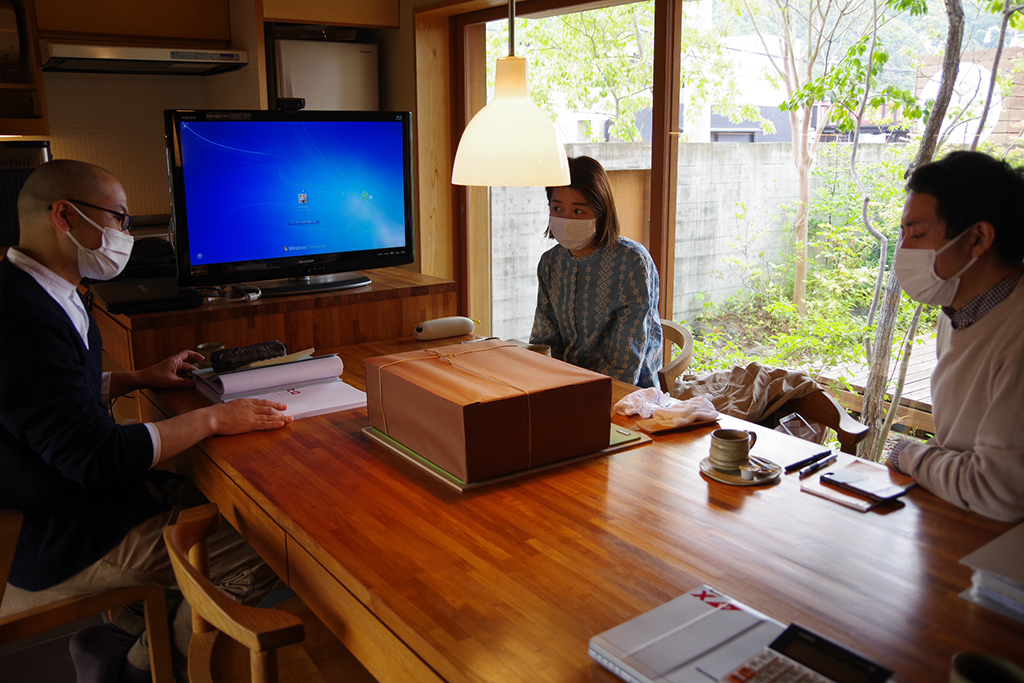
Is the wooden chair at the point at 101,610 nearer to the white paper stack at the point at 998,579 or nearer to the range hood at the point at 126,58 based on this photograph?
the white paper stack at the point at 998,579

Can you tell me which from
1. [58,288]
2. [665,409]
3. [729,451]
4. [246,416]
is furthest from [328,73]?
[729,451]

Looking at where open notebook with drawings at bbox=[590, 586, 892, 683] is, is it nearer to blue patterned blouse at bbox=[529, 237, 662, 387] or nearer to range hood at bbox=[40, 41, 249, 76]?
blue patterned blouse at bbox=[529, 237, 662, 387]

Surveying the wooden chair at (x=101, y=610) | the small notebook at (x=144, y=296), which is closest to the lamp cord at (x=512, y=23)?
the small notebook at (x=144, y=296)

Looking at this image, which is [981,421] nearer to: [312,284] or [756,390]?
[756,390]

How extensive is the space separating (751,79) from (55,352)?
7.49 ft

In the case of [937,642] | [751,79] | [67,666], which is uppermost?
[751,79]

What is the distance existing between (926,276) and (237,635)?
4.30 feet

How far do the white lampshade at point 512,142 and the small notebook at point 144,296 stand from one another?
995 mm

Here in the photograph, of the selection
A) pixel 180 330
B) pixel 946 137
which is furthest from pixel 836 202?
pixel 180 330

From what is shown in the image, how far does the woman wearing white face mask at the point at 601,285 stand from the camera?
2.36m

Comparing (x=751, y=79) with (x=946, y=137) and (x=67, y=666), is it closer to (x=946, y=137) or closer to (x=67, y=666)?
(x=946, y=137)

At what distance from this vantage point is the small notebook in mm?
2123

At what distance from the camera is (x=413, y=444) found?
1.52 meters

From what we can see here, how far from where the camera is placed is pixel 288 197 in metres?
2.38
